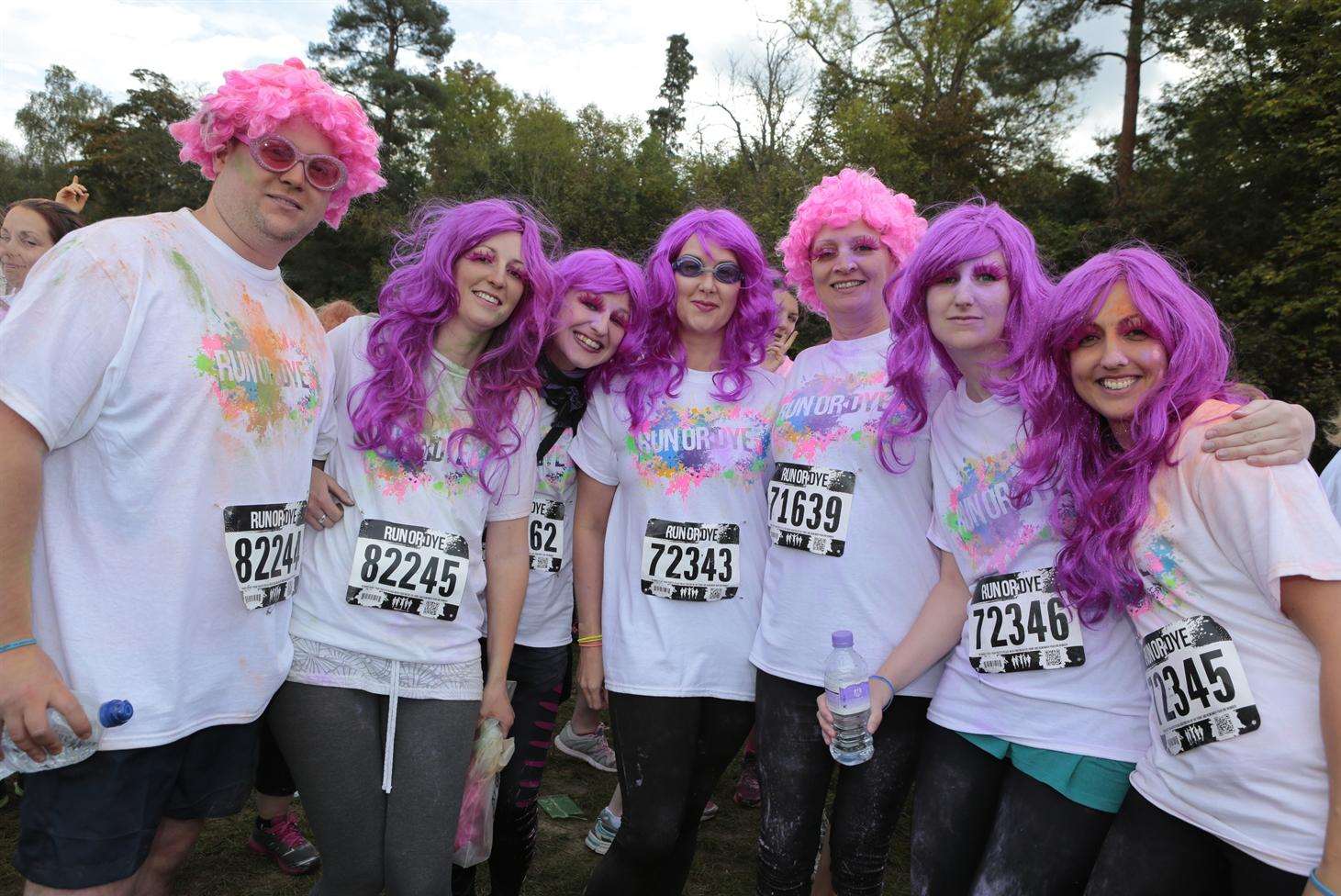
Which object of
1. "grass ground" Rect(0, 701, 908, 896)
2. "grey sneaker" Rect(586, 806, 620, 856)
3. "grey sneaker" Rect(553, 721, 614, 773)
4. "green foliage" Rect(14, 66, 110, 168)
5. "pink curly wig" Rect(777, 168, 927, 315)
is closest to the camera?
"pink curly wig" Rect(777, 168, 927, 315)

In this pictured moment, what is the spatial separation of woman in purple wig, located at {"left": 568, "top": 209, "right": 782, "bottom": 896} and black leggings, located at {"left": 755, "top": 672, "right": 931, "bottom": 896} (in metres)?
0.22

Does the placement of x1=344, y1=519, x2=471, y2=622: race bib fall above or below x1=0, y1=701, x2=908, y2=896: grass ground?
above

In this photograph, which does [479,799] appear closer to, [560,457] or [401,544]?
[401,544]

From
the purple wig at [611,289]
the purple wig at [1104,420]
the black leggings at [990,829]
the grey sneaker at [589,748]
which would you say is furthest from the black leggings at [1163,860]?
the grey sneaker at [589,748]

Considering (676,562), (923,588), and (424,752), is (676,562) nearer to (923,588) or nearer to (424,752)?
(923,588)

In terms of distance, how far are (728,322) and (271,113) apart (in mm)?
1631

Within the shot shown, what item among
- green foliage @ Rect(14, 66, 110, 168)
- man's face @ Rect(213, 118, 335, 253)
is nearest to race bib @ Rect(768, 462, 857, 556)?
man's face @ Rect(213, 118, 335, 253)

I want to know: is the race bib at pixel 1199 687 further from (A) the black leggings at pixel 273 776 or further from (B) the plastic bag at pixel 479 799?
(A) the black leggings at pixel 273 776

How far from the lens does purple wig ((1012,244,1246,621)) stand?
206 cm

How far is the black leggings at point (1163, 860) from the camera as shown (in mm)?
1918

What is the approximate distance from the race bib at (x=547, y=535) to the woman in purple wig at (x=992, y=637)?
1.19m

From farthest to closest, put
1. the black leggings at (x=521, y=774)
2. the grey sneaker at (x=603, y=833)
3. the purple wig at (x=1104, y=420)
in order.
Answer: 1. the grey sneaker at (x=603, y=833)
2. the black leggings at (x=521, y=774)
3. the purple wig at (x=1104, y=420)

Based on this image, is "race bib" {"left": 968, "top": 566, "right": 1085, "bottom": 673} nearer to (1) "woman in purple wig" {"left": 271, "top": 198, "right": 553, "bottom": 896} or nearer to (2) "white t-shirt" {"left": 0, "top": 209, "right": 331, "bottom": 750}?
(1) "woman in purple wig" {"left": 271, "top": 198, "right": 553, "bottom": 896}

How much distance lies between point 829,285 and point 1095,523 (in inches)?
52.5
